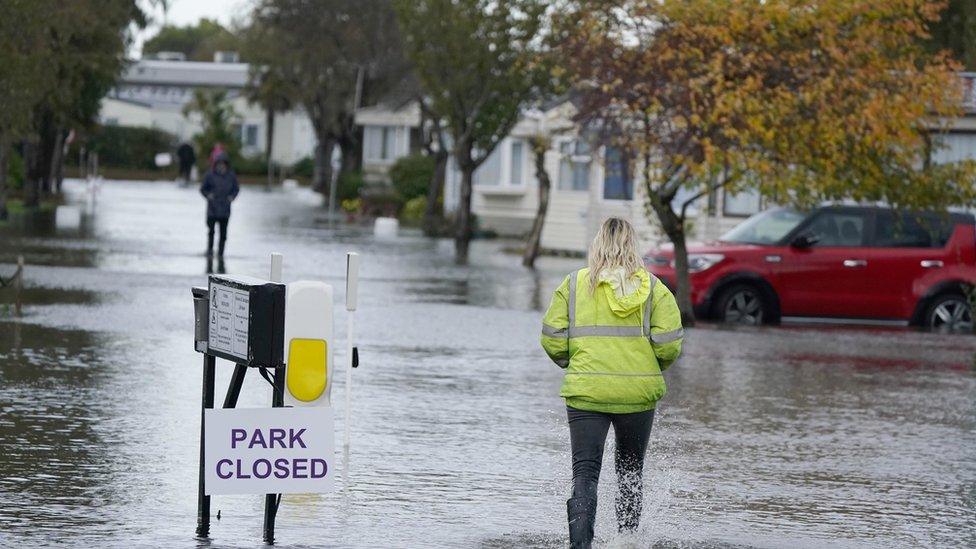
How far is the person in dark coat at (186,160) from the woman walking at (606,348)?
63.8m

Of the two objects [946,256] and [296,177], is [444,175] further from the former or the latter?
[296,177]

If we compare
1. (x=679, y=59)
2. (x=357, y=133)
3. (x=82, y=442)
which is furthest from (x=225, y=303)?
(x=357, y=133)

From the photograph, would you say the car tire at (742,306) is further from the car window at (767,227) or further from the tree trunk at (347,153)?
the tree trunk at (347,153)

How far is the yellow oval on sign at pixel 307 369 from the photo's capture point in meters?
9.07

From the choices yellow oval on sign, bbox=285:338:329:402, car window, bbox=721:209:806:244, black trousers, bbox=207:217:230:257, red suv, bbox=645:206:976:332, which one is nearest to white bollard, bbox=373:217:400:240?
black trousers, bbox=207:217:230:257

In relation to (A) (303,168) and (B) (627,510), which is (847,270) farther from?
(A) (303,168)

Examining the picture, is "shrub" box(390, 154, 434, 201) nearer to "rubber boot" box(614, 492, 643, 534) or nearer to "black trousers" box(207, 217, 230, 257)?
"black trousers" box(207, 217, 230, 257)

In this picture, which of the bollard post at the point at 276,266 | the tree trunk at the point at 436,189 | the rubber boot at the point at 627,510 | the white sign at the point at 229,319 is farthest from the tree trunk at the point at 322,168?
the rubber boot at the point at 627,510

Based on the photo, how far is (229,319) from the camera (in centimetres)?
788

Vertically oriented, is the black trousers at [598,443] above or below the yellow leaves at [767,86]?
below

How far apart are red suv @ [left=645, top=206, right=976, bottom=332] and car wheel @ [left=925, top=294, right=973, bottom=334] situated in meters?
0.01

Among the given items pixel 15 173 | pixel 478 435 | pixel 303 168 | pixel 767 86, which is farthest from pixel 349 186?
pixel 478 435

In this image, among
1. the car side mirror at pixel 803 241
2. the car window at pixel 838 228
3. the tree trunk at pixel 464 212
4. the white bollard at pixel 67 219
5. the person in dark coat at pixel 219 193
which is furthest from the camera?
the tree trunk at pixel 464 212

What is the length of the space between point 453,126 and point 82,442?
98.3 feet
